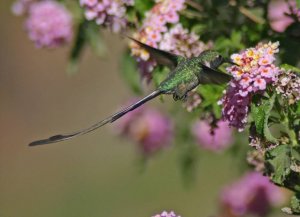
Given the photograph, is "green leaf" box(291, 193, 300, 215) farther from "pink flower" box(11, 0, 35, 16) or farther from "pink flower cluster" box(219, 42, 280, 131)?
"pink flower" box(11, 0, 35, 16)

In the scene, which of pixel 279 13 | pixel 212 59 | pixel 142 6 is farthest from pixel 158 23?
pixel 279 13

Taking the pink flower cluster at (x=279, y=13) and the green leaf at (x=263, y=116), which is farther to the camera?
the pink flower cluster at (x=279, y=13)

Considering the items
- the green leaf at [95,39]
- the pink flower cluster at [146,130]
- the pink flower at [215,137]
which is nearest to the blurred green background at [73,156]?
the pink flower cluster at [146,130]

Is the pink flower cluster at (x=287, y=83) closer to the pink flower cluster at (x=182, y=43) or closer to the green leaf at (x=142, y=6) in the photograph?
the pink flower cluster at (x=182, y=43)

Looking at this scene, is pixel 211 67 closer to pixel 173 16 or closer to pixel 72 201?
pixel 173 16

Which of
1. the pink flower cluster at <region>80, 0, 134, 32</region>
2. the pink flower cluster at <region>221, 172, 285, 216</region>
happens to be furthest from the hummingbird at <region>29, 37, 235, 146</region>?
the pink flower cluster at <region>221, 172, 285, 216</region>

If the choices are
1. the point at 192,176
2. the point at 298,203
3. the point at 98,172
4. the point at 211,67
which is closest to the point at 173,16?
the point at 211,67
